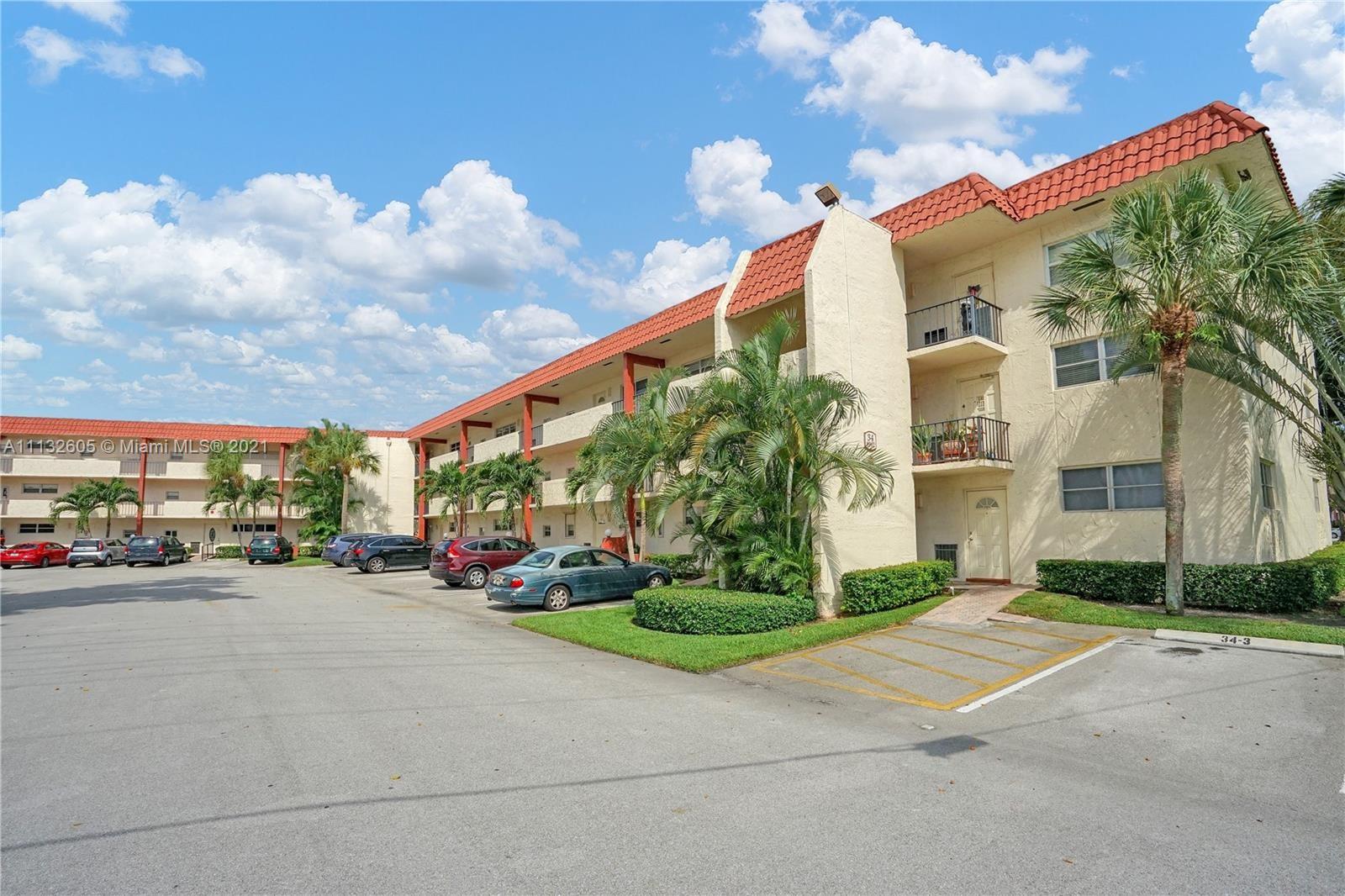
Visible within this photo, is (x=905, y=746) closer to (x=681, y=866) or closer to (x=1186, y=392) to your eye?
(x=681, y=866)

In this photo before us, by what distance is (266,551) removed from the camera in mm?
37375

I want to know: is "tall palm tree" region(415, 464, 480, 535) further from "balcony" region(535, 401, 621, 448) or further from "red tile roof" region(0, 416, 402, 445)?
"red tile roof" region(0, 416, 402, 445)

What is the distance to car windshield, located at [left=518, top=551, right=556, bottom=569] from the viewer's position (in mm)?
16703

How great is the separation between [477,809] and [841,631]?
8.81 m

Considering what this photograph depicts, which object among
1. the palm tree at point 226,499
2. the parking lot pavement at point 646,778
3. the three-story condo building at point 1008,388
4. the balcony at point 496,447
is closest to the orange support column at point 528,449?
the balcony at point 496,447

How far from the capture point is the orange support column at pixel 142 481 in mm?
46219

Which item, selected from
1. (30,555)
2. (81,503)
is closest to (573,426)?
(30,555)

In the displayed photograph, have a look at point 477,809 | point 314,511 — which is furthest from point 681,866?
point 314,511

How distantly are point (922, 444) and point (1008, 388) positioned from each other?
2.37 meters

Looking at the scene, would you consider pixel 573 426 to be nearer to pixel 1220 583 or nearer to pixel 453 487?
pixel 453 487

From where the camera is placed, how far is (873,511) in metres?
16.0

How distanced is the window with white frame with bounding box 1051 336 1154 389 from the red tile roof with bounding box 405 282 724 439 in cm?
853

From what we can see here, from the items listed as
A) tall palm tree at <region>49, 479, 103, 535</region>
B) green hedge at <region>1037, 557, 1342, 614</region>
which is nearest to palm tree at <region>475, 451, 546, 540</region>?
green hedge at <region>1037, 557, 1342, 614</region>

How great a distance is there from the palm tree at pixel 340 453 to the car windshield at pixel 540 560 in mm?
30551
